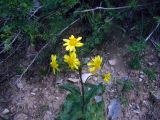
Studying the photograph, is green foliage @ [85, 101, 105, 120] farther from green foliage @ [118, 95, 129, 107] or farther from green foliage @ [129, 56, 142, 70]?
green foliage @ [129, 56, 142, 70]

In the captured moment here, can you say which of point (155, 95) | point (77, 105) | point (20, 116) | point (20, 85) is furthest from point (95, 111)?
point (20, 85)

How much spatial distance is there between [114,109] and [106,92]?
0.19 meters

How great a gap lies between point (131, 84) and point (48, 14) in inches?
41.9

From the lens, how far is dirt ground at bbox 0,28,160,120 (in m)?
3.13

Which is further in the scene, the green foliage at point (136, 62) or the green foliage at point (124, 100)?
the green foliage at point (136, 62)

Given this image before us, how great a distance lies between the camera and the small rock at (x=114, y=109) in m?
3.08

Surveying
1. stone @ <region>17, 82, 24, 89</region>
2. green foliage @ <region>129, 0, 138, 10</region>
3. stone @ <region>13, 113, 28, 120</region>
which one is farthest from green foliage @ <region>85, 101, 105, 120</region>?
green foliage @ <region>129, 0, 138, 10</region>

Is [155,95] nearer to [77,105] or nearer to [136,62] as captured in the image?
[136,62]

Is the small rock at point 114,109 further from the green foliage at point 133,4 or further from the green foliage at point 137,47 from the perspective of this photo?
the green foliage at point 133,4

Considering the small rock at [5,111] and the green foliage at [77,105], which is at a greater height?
the green foliage at [77,105]

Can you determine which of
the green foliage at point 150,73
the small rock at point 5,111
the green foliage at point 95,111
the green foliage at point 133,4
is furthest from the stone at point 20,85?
the green foliage at point 133,4

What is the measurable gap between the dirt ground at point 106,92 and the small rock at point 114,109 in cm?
4

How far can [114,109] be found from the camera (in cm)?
310

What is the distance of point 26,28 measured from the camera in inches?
124
